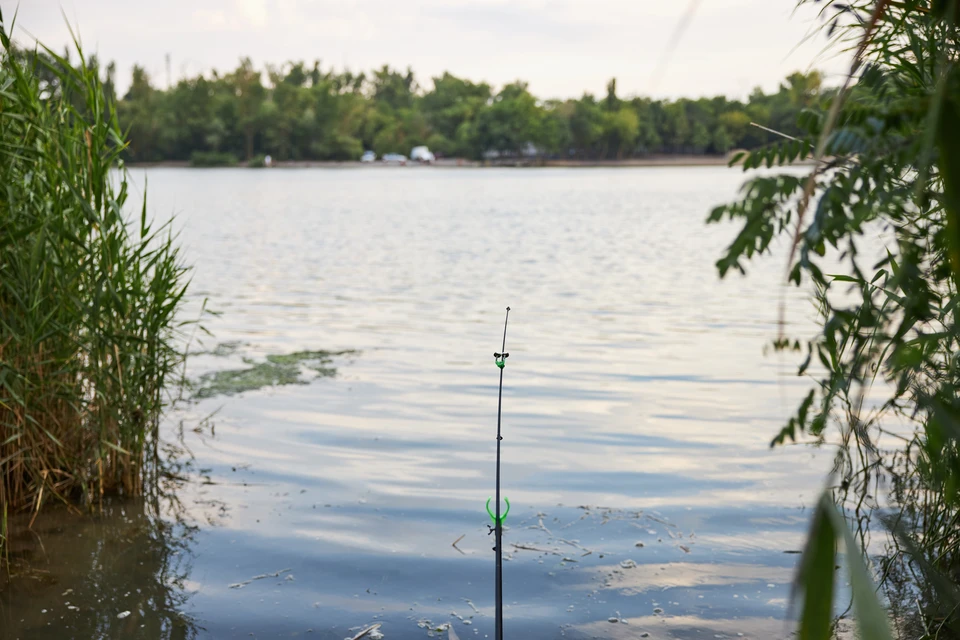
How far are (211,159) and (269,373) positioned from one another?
119 metres

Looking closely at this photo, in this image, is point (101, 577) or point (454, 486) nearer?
point (101, 577)

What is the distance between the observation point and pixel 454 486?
7320 millimetres

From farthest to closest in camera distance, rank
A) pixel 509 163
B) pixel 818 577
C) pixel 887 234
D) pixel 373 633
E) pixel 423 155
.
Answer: pixel 423 155
pixel 509 163
pixel 373 633
pixel 887 234
pixel 818 577

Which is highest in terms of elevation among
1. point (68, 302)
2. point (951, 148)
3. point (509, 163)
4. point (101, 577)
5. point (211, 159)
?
point (509, 163)

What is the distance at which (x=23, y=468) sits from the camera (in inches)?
235

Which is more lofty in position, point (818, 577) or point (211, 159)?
point (211, 159)

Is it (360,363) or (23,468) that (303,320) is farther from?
(23,468)

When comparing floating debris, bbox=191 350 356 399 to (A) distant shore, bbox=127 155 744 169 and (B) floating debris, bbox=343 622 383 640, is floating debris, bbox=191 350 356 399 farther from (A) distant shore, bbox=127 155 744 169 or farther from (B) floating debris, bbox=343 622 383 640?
(A) distant shore, bbox=127 155 744 169

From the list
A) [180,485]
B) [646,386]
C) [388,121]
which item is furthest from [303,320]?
[388,121]

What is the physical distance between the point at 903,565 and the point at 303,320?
11.8 m

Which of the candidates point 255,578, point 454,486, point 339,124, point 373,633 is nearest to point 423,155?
point 339,124

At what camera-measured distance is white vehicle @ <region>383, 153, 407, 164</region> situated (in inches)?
5630

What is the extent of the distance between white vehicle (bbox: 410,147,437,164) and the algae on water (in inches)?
5193

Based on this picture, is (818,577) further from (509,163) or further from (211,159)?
(509,163)
